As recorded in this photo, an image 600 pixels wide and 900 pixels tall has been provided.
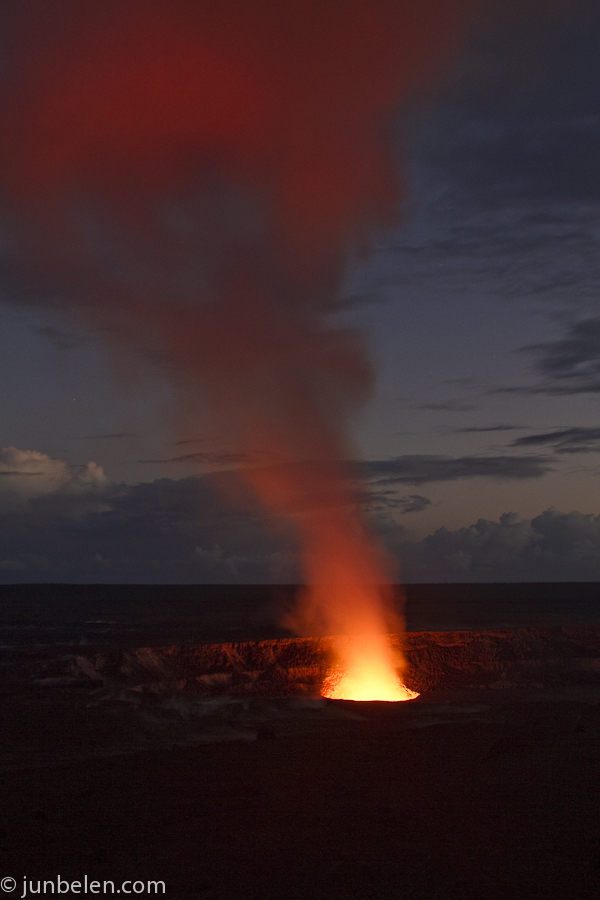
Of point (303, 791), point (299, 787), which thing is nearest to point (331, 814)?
point (303, 791)

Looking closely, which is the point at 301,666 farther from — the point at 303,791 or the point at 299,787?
the point at 303,791

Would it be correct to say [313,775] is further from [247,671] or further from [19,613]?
[19,613]

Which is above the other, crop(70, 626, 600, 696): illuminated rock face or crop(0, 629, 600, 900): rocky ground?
crop(70, 626, 600, 696): illuminated rock face

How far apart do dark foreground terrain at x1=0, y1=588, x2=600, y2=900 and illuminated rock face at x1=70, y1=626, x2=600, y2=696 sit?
0.87 feet

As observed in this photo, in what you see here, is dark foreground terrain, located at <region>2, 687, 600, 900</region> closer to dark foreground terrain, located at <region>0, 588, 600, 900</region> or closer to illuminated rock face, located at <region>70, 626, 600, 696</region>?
dark foreground terrain, located at <region>0, 588, 600, 900</region>

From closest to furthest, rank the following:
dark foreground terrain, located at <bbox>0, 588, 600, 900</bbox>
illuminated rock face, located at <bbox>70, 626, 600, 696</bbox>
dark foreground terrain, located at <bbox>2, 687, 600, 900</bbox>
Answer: dark foreground terrain, located at <bbox>2, 687, 600, 900</bbox>, dark foreground terrain, located at <bbox>0, 588, 600, 900</bbox>, illuminated rock face, located at <bbox>70, 626, 600, 696</bbox>

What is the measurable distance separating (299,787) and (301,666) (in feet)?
54.6

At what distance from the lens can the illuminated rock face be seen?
31328 mm

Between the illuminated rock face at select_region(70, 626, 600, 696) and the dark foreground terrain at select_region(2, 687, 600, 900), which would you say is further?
the illuminated rock face at select_region(70, 626, 600, 696)

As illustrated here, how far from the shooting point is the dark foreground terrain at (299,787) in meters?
12.0

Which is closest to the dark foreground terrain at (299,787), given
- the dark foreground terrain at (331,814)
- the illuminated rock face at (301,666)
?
the dark foreground terrain at (331,814)

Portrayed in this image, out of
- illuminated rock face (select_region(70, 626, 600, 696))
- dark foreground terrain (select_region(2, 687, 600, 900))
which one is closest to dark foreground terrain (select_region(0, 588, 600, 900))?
dark foreground terrain (select_region(2, 687, 600, 900))

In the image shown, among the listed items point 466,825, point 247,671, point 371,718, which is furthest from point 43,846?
point 247,671

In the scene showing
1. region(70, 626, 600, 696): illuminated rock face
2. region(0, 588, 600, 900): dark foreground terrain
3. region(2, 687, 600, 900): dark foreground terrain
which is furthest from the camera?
region(70, 626, 600, 696): illuminated rock face
